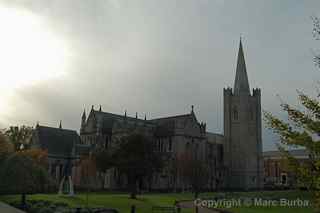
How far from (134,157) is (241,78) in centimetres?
6186

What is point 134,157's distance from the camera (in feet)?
163

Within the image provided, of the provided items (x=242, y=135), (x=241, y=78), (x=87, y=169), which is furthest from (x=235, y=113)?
(x=87, y=169)

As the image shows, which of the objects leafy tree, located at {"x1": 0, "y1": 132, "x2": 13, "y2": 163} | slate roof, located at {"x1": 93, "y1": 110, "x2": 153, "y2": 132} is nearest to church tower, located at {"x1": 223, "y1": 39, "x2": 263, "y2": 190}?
slate roof, located at {"x1": 93, "y1": 110, "x2": 153, "y2": 132}

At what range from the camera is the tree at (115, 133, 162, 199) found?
4947 centimetres

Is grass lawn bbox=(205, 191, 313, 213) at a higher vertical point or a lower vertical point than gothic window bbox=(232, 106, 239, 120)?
→ lower

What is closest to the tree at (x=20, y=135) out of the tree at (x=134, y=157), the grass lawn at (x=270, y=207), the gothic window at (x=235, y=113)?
the tree at (x=134, y=157)

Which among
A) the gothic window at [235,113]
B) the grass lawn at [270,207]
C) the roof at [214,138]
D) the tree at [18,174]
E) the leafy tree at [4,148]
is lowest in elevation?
the grass lawn at [270,207]

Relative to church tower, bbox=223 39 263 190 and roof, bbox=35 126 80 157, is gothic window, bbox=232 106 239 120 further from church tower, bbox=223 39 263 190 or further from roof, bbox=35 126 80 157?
roof, bbox=35 126 80 157

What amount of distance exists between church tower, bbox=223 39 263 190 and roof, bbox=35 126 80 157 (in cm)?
4006

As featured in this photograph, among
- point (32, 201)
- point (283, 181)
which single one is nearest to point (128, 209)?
point (32, 201)

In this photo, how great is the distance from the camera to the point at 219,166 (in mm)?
99125

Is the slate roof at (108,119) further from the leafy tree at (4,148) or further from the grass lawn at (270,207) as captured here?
the leafy tree at (4,148)

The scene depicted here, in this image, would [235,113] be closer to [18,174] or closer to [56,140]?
[56,140]

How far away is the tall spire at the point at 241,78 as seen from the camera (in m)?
103
